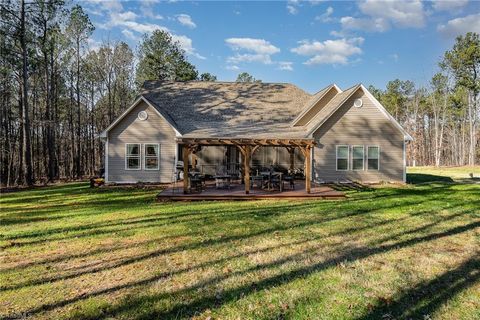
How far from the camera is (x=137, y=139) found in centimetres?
1867

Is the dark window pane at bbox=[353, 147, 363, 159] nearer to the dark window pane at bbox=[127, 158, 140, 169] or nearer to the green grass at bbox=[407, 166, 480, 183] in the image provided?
the green grass at bbox=[407, 166, 480, 183]

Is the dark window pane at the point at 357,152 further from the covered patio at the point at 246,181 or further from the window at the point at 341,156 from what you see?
the covered patio at the point at 246,181

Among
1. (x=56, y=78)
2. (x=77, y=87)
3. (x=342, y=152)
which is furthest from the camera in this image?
(x=77, y=87)

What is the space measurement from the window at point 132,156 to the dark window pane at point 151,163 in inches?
20.4

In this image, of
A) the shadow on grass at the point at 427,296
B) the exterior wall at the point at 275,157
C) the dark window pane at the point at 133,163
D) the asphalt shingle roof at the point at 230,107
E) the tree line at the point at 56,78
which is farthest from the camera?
the tree line at the point at 56,78

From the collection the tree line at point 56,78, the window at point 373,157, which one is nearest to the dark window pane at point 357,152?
the window at point 373,157

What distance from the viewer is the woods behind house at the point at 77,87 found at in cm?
2319

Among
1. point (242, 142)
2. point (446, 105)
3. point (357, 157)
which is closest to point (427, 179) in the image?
point (357, 157)

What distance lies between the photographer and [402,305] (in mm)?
4125

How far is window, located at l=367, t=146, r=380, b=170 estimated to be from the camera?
18469mm

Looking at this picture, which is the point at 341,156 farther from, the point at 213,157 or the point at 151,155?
the point at 151,155

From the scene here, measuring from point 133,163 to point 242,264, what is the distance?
14.7m

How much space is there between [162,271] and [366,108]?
16286 millimetres

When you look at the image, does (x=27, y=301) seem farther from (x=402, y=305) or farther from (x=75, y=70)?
(x=75, y=70)
